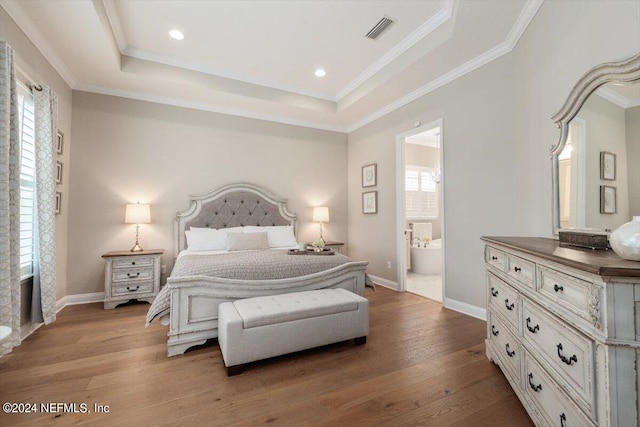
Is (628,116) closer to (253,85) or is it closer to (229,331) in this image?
(229,331)

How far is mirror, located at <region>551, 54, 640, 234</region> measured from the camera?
4.69ft

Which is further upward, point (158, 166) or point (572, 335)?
point (158, 166)

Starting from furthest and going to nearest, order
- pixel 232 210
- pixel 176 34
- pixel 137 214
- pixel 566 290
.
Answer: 1. pixel 232 210
2. pixel 137 214
3. pixel 176 34
4. pixel 566 290

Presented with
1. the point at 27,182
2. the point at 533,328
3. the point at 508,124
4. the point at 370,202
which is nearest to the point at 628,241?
the point at 533,328

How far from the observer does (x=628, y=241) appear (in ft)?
3.55

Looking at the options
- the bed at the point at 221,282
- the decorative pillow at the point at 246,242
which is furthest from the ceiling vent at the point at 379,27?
the decorative pillow at the point at 246,242

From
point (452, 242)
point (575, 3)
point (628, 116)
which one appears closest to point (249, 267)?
point (452, 242)

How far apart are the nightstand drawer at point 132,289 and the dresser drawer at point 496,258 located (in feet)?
12.3

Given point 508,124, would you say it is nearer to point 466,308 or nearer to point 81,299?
point 466,308

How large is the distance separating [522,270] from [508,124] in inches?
74.9

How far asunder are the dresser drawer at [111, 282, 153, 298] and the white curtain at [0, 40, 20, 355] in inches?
45.7

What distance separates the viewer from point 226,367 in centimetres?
203

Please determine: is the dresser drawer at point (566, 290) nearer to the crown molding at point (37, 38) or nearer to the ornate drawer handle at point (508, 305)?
the ornate drawer handle at point (508, 305)

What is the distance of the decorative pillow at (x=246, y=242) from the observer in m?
3.76
